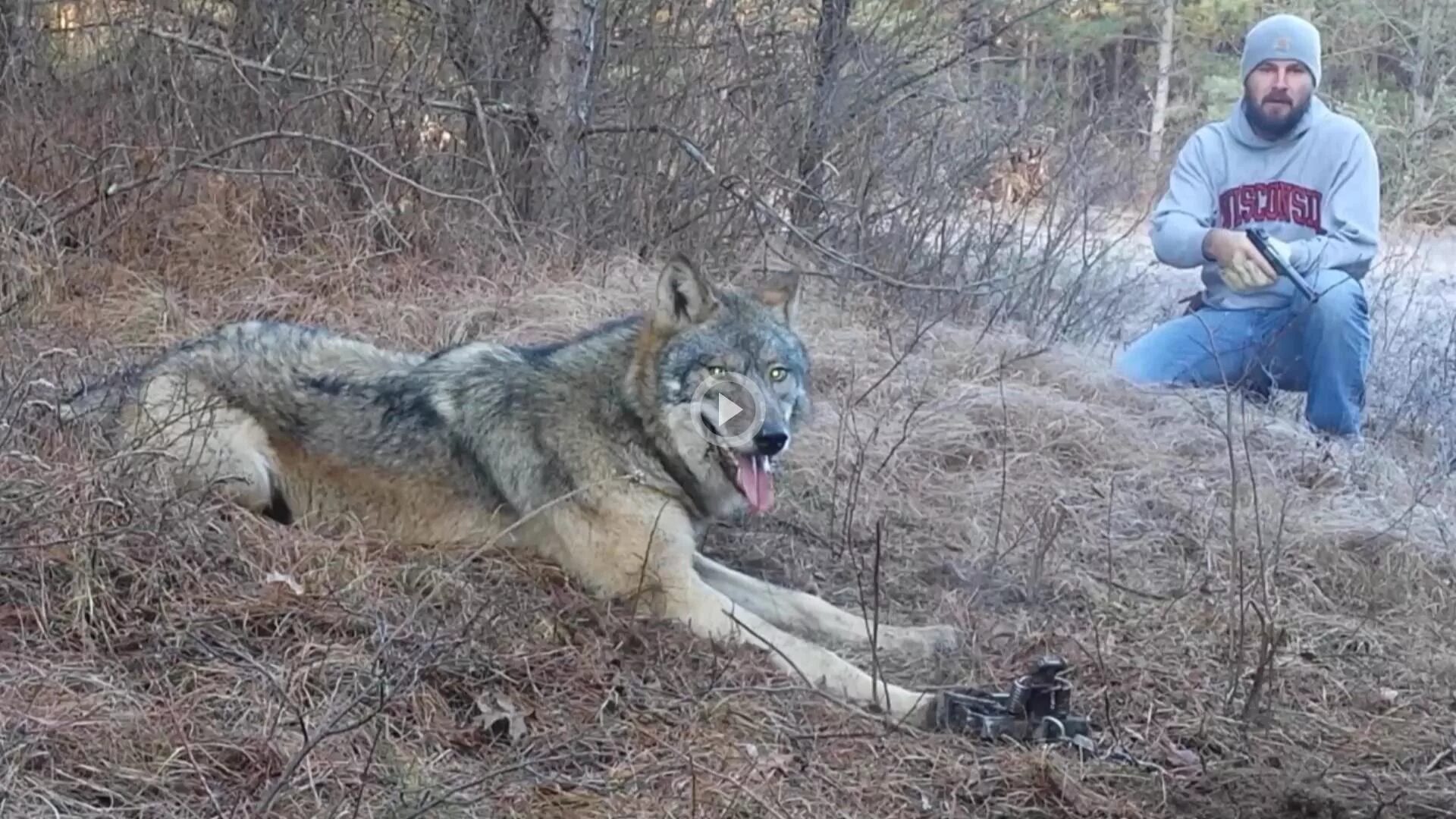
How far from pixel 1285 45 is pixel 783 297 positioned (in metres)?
3.74

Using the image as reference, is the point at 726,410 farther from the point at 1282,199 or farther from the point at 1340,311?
the point at 1282,199

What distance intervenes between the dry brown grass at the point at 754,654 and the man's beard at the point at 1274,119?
2.13 meters

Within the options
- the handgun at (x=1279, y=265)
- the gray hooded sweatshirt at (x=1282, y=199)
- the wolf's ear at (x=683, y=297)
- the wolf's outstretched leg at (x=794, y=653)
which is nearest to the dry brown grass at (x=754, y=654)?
the wolf's outstretched leg at (x=794, y=653)

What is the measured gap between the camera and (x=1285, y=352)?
6895 mm

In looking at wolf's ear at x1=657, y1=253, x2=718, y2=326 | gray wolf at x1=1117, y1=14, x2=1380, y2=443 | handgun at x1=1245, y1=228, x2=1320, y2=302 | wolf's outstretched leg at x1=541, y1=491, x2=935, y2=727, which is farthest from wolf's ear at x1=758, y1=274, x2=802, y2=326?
handgun at x1=1245, y1=228, x2=1320, y2=302

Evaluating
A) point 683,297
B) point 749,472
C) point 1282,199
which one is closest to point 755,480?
point 749,472

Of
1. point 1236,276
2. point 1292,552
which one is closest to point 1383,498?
point 1292,552

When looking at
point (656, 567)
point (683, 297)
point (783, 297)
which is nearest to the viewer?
point (656, 567)

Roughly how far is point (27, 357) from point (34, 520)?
1511 millimetres

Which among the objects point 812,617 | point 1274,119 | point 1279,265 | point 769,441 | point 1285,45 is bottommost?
point 812,617

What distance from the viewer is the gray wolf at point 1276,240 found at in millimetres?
6691

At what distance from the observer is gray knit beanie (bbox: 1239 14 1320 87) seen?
23.4 ft

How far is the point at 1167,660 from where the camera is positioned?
13.2 ft

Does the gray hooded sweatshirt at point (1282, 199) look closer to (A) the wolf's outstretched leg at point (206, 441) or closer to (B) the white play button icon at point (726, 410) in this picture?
(B) the white play button icon at point (726, 410)
